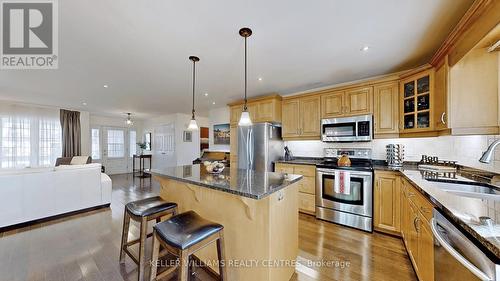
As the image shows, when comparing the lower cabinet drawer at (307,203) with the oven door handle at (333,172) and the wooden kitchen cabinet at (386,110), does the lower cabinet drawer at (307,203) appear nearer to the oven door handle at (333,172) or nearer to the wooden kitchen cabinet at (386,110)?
the oven door handle at (333,172)

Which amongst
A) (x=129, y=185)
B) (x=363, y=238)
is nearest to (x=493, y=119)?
(x=363, y=238)

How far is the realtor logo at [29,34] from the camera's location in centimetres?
160

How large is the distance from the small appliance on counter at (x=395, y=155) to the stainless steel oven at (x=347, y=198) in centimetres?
50

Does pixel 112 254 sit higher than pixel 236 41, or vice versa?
pixel 236 41

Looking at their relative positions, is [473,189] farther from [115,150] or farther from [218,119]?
[115,150]

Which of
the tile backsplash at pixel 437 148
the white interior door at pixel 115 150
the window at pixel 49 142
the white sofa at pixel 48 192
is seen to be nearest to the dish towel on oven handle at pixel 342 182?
the tile backsplash at pixel 437 148

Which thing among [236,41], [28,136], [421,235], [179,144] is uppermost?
[236,41]

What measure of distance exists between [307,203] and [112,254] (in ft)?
9.42

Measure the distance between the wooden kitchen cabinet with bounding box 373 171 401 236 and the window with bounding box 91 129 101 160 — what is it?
30.1 ft

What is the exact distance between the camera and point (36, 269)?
182cm

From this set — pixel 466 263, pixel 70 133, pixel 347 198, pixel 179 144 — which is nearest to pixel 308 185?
pixel 347 198

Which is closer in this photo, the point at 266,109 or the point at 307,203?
the point at 307,203

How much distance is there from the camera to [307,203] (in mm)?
3250

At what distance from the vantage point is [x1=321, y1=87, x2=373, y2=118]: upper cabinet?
2.97 m
